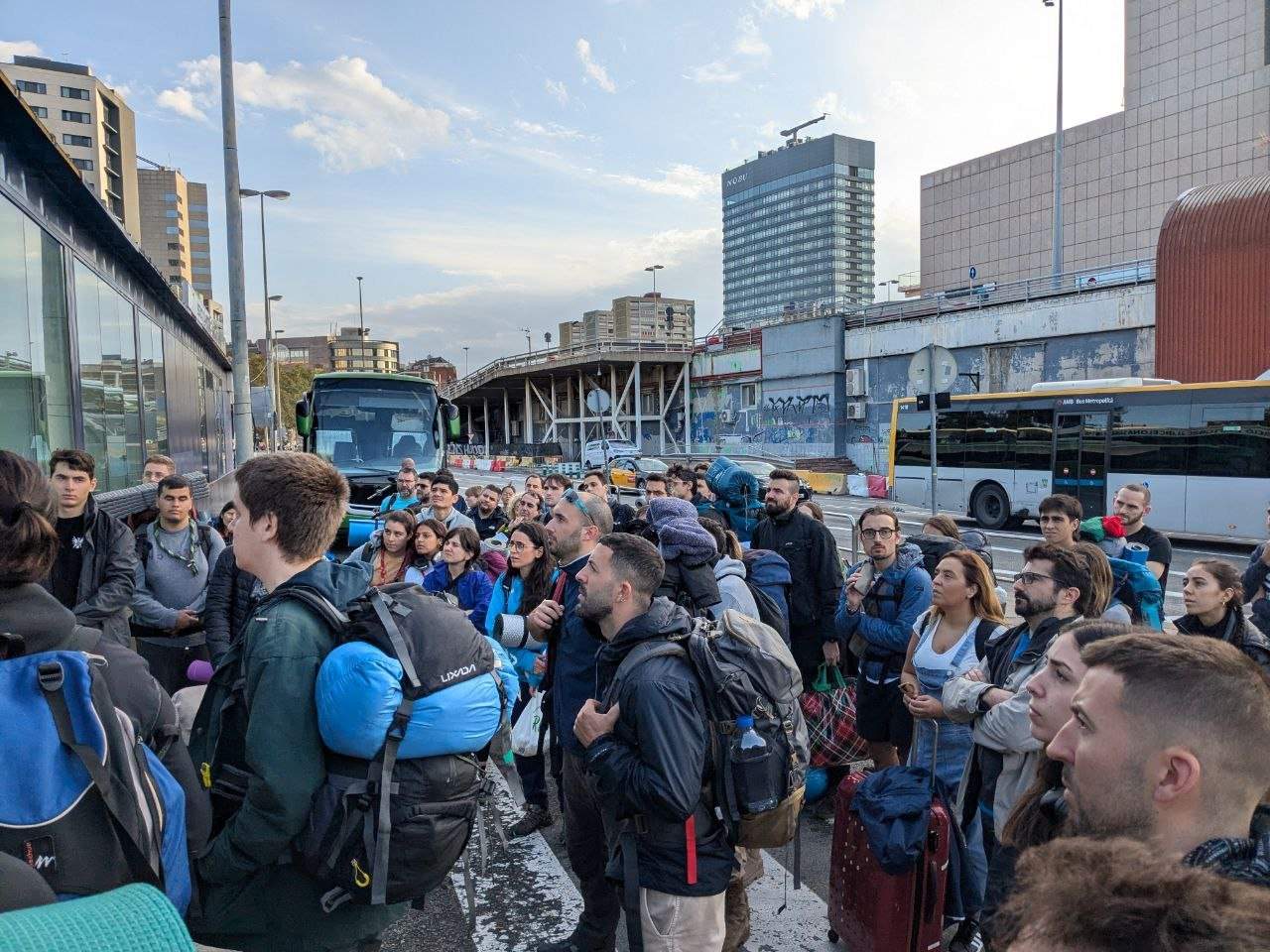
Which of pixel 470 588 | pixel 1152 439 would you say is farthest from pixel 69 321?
pixel 1152 439

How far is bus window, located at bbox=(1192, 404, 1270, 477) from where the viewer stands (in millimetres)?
14148

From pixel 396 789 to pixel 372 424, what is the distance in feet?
45.2

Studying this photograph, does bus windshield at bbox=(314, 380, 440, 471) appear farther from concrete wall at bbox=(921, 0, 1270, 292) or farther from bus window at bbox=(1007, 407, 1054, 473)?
concrete wall at bbox=(921, 0, 1270, 292)

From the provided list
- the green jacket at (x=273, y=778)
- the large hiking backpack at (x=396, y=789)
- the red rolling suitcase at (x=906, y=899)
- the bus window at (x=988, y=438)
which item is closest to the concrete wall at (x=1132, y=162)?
the bus window at (x=988, y=438)

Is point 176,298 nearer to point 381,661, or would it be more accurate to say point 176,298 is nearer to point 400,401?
point 400,401

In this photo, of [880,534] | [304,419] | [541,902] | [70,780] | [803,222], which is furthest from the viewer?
[803,222]

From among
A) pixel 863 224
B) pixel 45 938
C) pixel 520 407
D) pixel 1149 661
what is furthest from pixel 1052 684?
pixel 863 224

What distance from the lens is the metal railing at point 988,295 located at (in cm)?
2694

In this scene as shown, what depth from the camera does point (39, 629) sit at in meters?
1.88

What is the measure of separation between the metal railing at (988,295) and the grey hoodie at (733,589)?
1018 inches

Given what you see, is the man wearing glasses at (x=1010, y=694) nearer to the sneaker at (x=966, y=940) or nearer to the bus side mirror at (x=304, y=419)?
the sneaker at (x=966, y=940)

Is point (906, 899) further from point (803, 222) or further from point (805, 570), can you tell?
point (803, 222)

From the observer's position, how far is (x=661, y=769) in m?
2.59

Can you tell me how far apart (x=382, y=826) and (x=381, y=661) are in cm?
43
